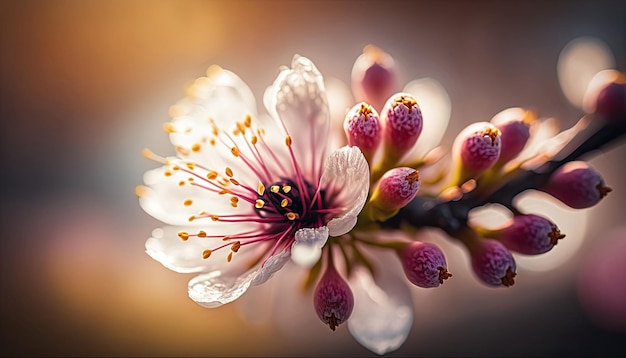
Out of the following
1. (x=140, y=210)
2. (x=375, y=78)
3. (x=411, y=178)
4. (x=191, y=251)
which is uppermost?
(x=375, y=78)

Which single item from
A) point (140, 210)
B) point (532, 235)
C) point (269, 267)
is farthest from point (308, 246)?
point (140, 210)

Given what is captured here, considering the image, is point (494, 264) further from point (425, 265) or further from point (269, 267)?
point (269, 267)

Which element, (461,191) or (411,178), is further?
(461,191)

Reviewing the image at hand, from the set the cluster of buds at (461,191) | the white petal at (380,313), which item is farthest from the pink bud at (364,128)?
the white petal at (380,313)

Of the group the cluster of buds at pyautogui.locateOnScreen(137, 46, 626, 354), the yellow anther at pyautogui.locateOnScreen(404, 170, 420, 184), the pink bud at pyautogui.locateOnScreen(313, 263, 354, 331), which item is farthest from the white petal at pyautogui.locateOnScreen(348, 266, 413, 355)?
the yellow anther at pyautogui.locateOnScreen(404, 170, 420, 184)

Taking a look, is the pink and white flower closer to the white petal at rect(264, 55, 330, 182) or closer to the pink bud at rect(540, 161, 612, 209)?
the white petal at rect(264, 55, 330, 182)

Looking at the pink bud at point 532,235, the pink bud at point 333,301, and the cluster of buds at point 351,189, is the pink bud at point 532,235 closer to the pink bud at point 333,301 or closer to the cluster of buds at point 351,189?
the cluster of buds at point 351,189
